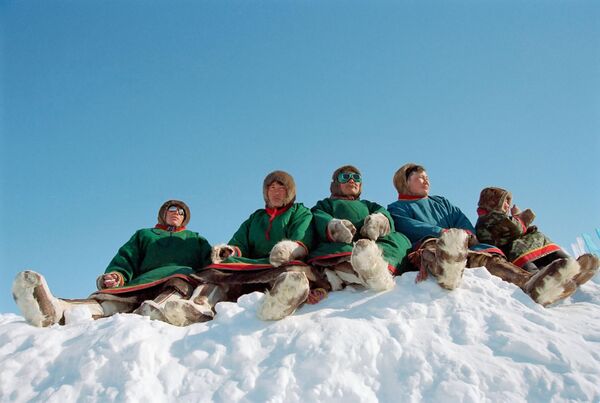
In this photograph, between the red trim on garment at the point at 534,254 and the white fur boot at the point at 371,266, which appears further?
the red trim on garment at the point at 534,254

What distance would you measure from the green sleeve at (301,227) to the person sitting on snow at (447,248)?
84cm

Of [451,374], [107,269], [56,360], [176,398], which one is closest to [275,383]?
[176,398]

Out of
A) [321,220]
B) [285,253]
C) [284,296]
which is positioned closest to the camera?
[284,296]

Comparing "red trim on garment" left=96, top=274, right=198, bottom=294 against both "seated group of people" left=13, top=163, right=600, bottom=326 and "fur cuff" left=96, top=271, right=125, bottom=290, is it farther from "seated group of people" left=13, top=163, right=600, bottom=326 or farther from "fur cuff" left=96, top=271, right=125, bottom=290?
"fur cuff" left=96, top=271, right=125, bottom=290

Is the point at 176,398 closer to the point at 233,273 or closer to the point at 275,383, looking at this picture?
the point at 275,383

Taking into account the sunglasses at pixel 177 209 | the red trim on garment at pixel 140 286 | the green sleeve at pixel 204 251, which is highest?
the sunglasses at pixel 177 209

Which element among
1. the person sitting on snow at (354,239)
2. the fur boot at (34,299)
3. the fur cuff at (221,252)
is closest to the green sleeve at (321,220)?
the person sitting on snow at (354,239)

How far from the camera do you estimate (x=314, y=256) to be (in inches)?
168

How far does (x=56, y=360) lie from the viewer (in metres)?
3.19

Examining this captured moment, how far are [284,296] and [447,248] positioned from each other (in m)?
1.14

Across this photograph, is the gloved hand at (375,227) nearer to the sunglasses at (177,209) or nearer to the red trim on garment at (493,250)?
the red trim on garment at (493,250)

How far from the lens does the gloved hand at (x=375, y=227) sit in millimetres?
4305

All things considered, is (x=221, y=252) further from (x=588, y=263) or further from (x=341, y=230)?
(x=588, y=263)

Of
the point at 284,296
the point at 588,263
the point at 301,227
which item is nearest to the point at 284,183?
the point at 301,227
